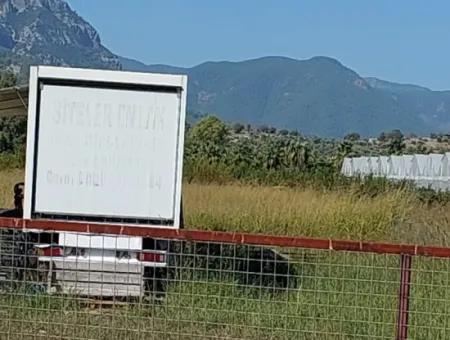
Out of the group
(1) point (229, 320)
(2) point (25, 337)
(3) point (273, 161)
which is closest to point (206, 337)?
(1) point (229, 320)

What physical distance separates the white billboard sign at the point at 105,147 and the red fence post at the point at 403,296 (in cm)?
442

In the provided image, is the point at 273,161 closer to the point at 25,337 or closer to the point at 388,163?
the point at 388,163

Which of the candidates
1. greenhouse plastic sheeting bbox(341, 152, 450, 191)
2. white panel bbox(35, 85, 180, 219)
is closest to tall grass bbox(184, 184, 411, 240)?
greenhouse plastic sheeting bbox(341, 152, 450, 191)

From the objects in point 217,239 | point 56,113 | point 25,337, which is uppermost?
point 56,113

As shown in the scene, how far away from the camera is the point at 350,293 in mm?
8398

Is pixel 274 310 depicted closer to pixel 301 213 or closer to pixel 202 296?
pixel 202 296

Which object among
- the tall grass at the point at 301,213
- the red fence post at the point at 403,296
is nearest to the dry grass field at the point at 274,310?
the red fence post at the point at 403,296

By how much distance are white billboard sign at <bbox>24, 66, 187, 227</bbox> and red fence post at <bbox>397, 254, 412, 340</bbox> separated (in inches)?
174

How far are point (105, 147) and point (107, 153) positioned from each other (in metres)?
0.08

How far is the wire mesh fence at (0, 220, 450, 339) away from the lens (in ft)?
27.3

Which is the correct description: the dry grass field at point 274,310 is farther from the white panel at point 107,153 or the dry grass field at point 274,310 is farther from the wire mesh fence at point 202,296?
the white panel at point 107,153

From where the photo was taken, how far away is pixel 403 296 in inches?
298

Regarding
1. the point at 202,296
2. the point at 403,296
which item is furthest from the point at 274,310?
the point at 403,296

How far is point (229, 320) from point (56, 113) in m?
4.18
